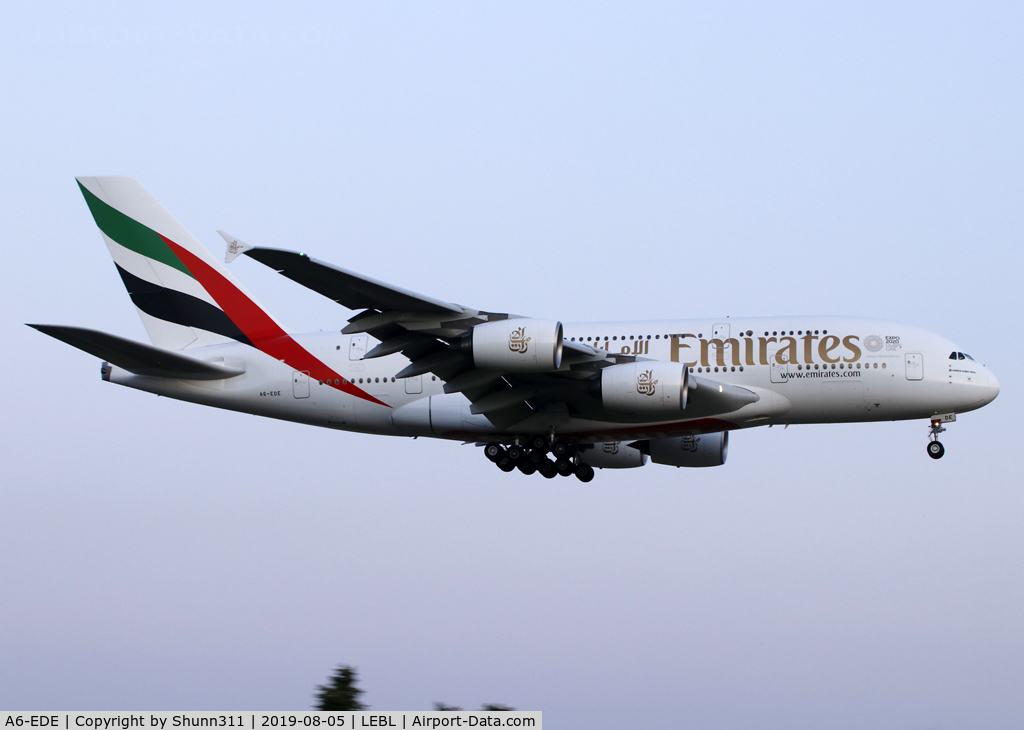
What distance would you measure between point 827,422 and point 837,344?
1979 mm

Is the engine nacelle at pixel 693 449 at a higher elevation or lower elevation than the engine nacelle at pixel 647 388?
lower

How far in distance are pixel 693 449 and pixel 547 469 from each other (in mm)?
4457

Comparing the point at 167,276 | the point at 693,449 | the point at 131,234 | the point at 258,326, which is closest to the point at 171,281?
the point at 167,276

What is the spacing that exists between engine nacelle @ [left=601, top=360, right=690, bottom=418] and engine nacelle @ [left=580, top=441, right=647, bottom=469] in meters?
6.01

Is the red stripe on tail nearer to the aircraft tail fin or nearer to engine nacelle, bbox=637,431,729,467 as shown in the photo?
the aircraft tail fin

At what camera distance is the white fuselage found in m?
28.5

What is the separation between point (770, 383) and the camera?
93.6 ft

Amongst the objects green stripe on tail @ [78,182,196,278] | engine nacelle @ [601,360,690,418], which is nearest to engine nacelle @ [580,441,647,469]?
engine nacelle @ [601,360,690,418]

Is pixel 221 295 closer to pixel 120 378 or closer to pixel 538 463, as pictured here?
pixel 120 378

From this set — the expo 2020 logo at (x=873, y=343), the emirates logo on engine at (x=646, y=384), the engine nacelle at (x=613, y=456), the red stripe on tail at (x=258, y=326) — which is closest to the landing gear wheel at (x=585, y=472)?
the engine nacelle at (x=613, y=456)

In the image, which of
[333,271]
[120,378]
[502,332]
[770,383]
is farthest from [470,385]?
[120,378]

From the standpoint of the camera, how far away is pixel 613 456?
1314 inches

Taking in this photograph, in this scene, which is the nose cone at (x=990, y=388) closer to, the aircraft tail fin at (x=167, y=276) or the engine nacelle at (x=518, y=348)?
the engine nacelle at (x=518, y=348)

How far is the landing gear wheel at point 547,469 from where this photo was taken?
3114cm
